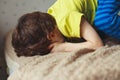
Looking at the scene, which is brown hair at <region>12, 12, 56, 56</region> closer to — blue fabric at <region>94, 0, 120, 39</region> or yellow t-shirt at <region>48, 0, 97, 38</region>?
yellow t-shirt at <region>48, 0, 97, 38</region>

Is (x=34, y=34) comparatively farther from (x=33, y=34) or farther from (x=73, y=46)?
(x=73, y=46)

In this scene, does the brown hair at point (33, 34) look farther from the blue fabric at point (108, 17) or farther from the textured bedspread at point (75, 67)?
the blue fabric at point (108, 17)

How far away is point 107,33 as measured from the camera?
1.19m

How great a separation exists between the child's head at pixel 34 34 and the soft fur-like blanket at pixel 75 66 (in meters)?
0.06

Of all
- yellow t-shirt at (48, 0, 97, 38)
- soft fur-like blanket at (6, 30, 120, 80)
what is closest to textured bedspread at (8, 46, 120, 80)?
soft fur-like blanket at (6, 30, 120, 80)

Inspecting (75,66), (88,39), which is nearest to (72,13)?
(88,39)

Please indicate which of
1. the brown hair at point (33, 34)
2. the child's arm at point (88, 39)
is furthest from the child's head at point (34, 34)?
the child's arm at point (88, 39)

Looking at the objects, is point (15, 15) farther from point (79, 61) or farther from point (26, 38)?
point (79, 61)

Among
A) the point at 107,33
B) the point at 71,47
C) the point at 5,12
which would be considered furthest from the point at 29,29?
the point at 5,12

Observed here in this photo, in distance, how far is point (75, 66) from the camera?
0.90 metres

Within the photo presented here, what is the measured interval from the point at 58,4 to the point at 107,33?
0.26 m

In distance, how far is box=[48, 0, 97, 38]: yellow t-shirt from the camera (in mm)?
1109

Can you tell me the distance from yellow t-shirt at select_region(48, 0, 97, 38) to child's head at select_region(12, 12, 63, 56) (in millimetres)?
44

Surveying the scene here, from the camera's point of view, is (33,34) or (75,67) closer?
(75,67)
